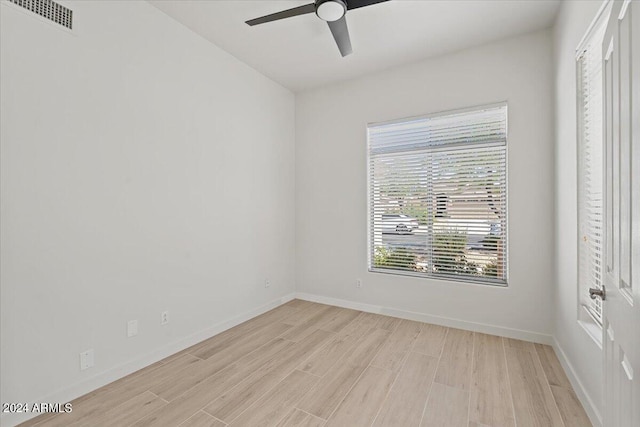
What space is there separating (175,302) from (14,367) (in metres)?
1.10

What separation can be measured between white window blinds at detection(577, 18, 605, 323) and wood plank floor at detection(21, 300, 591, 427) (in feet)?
2.64

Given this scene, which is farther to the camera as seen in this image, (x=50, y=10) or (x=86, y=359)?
(x=86, y=359)

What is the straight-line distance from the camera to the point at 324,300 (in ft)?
13.7

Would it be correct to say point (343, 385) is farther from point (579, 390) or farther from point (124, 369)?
point (124, 369)

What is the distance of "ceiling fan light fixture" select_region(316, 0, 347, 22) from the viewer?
2.06 meters

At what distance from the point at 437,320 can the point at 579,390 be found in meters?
1.42

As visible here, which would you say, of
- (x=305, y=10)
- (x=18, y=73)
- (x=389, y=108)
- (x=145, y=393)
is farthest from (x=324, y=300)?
(x=18, y=73)

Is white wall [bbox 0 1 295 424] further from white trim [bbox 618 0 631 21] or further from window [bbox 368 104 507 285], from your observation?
white trim [bbox 618 0 631 21]

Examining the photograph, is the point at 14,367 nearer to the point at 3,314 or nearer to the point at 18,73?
the point at 3,314

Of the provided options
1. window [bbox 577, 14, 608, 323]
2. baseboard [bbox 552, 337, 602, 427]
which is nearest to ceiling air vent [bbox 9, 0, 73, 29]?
window [bbox 577, 14, 608, 323]

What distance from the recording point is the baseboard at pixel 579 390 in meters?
1.78

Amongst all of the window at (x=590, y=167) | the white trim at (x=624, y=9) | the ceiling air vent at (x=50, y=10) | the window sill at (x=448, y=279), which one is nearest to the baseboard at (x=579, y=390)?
the window at (x=590, y=167)

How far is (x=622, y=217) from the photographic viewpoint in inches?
39.2

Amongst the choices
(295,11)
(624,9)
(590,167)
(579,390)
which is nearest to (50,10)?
(295,11)
